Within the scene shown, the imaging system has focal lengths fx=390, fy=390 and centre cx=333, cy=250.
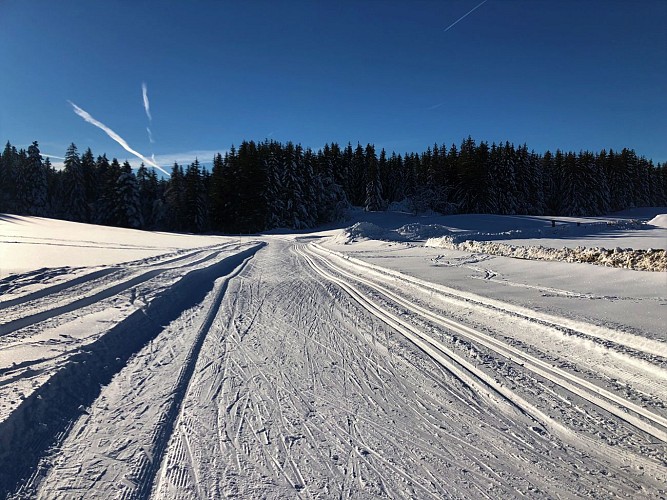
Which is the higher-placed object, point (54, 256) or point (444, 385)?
Answer: point (54, 256)

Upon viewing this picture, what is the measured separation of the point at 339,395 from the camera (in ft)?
13.6

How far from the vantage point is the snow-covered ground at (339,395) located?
2855 millimetres

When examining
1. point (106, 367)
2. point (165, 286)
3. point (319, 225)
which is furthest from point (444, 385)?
point (319, 225)

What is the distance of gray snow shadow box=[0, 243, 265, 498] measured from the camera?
298 centimetres

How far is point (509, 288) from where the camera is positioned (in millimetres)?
8812

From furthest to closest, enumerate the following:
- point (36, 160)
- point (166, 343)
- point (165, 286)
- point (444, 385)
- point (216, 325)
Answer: point (36, 160), point (165, 286), point (216, 325), point (166, 343), point (444, 385)

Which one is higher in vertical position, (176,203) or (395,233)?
(176,203)

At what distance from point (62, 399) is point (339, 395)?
281 centimetres

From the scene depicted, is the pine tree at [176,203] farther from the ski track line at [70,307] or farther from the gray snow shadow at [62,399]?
the gray snow shadow at [62,399]

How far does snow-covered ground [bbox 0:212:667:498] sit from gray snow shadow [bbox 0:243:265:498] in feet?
0.07

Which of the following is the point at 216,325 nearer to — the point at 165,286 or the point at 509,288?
the point at 165,286

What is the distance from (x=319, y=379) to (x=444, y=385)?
4.63 ft

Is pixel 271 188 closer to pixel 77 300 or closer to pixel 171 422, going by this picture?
pixel 77 300

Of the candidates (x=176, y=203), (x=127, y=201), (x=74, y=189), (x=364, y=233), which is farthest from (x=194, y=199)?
(x=364, y=233)
